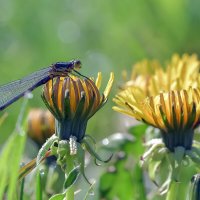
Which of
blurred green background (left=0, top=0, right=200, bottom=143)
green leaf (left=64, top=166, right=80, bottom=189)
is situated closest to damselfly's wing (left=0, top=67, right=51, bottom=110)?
green leaf (left=64, top=166, right=80, bottom=189)

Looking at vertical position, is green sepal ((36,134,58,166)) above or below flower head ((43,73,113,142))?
below

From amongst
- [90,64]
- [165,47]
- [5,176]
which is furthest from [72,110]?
[165,47]

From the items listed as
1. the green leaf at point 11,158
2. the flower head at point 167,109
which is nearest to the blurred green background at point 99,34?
the flower head at point 167,109

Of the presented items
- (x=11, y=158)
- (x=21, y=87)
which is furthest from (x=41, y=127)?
(x=11, y=158)

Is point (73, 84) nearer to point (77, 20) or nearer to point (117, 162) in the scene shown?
point (117, 162)

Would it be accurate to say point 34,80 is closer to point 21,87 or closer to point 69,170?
point 21,87

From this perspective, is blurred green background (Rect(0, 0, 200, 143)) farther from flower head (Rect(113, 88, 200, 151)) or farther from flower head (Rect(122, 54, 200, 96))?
flower head (Rect(113, 88, 200, 151))

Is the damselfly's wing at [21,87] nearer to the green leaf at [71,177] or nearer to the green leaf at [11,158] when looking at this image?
the green leaf at [71,177]
